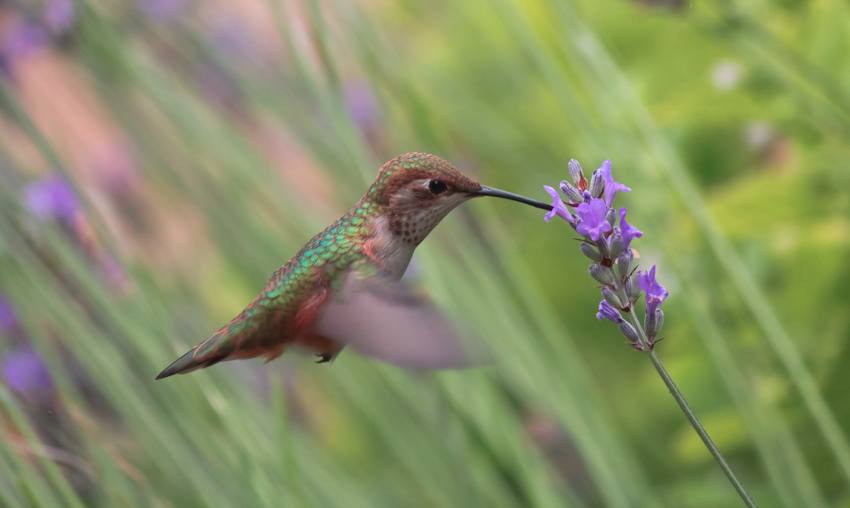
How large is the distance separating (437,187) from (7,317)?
3.14ft

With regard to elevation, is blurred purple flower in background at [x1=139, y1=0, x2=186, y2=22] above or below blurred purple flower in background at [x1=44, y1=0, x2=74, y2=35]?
above

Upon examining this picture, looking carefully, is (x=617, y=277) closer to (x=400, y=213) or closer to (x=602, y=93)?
(x=400, y=213)

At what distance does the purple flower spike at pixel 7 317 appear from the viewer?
3.93 ft

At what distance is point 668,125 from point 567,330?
1.69 ft

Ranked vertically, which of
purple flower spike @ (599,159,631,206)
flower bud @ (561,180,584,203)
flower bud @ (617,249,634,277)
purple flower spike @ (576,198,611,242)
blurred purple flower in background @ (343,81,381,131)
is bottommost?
flower bud @ (617,249,634,277)

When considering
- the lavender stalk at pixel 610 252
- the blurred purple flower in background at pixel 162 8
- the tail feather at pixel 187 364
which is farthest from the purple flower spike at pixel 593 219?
the blurred purple flower in background at pixel 162 8

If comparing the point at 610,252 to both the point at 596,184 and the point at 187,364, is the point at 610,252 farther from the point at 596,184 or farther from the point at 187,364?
the point at 187,364

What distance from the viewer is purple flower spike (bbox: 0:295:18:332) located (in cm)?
120

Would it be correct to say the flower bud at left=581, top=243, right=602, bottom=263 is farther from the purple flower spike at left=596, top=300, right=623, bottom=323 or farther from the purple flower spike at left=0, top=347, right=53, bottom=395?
the purple flower spike at left=0, top=347, right=53, bottom=395

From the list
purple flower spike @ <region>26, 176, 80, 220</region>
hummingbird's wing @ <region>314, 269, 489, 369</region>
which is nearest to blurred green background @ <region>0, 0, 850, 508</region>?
purple flower spike @ <region>26, 176, 80, 220</region>

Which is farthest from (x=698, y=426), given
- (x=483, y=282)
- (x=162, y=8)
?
(x=162, y=8)

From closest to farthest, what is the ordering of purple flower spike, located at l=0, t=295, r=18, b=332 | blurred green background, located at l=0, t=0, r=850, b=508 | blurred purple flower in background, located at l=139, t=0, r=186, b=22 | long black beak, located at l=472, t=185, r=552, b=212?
long black beak, located at l=472, t=185, r=552, b=212 < blurred green background, located at l=0, t=0, r=850, b=508 < purple flower spike, located at l=0, t=295, r=18, b=332 < blurred purple flower in background, located at l=139, t=0, r=186, b=22

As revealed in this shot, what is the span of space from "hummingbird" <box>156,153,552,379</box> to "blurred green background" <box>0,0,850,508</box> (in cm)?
7

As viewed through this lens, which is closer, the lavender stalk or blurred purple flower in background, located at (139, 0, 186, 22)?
the lavender stalk
